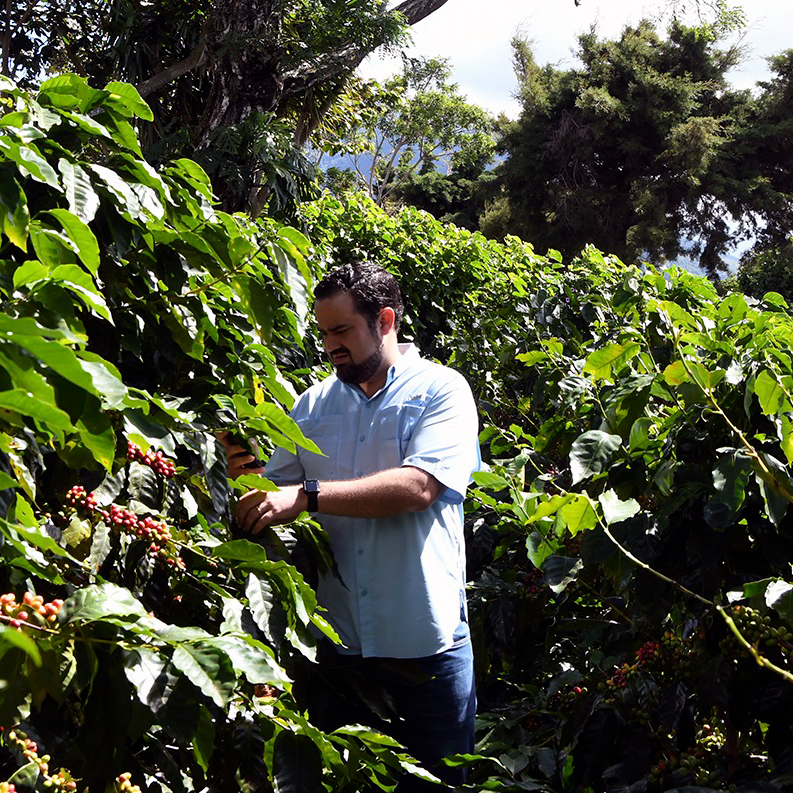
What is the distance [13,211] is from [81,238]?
11cm

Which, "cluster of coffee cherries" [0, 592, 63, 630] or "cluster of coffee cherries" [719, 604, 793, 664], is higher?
"cluster of coffee cherries" [0, 592, 63, 630]

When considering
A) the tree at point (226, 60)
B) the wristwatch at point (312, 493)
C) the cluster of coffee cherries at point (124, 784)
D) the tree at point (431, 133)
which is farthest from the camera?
the tree at point (431, 133)

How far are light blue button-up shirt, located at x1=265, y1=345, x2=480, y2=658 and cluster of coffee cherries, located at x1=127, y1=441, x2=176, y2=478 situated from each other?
78 centimetres

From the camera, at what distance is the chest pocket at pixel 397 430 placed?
2.49 m

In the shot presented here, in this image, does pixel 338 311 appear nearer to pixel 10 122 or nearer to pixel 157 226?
pixel 157 226

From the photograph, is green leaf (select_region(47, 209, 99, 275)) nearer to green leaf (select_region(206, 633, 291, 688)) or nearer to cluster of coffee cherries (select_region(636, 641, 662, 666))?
green leaf (select_region(206, 633, 291, 688))

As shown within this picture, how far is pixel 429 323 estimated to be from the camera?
249 inches

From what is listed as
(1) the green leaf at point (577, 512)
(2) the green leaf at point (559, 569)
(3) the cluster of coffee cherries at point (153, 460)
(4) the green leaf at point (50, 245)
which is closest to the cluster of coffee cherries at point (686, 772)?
(2) the green leaf at point (559, 569)

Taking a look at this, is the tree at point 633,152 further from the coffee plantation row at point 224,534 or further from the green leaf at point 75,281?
the green leaf at point 75,281

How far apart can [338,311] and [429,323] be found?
3.80m

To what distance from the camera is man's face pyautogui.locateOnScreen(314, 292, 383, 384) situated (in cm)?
256

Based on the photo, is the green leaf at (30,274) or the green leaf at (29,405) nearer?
the green leaf at (29,405)

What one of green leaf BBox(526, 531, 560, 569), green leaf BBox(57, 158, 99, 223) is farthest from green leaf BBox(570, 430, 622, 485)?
green leaf BBox(57, 158, 99, 223)

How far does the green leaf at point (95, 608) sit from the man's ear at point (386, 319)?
1546mm
